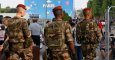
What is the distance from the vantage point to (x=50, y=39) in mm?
7992

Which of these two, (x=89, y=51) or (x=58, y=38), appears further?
(x=89, y=51)

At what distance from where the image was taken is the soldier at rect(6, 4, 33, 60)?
8258 mm

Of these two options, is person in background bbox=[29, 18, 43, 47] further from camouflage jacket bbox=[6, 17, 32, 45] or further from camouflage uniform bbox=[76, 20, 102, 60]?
camouflage jacket bbox=[6, 17, 32, 45]

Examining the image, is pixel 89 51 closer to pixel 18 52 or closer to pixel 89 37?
pixel 89 37

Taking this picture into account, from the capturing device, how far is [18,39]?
27.2ft

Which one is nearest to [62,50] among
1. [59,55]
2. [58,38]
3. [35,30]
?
[59,55]

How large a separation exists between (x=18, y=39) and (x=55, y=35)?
802mm

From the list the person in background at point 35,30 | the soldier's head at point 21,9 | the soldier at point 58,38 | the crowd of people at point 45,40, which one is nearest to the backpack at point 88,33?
the crowd of people at point 45,40

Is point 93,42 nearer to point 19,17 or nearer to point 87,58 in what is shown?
point 87,58

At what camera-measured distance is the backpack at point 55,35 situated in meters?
7.92

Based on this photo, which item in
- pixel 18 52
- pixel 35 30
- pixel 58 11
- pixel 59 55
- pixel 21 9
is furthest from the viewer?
pixel 35 30

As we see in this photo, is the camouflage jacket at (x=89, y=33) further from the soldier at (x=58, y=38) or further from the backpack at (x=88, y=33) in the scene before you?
the soldier at (x=58, y=38)

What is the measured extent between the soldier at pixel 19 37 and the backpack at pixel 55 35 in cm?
46

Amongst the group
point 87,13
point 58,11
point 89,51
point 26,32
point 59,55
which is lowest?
point 89,51
